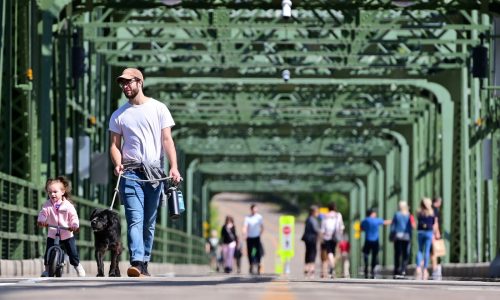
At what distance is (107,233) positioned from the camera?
1493 centimetres

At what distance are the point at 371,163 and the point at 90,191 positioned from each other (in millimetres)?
40771

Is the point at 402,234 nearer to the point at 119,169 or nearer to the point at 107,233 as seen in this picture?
the point at 107,233

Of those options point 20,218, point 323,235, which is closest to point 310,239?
point 323,235

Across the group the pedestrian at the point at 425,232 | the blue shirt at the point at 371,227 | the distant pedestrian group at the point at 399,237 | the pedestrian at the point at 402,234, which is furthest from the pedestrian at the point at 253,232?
the pedestrian at the point at 425,232

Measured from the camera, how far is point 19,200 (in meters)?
21.5

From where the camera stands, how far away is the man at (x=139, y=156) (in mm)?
13797

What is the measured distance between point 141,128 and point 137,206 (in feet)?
2.30

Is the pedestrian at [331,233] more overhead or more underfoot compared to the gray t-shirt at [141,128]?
more underfoot

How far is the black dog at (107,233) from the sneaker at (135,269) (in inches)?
34.5

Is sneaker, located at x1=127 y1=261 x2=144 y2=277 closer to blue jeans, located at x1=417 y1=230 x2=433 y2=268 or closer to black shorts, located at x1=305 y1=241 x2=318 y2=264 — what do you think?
blue jeans, located at x1=417 y1=230 x2=433 y2=268

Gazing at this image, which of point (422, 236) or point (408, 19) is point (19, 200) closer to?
point (422, 236)

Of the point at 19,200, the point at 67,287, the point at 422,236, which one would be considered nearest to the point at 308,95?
the point at 422,236

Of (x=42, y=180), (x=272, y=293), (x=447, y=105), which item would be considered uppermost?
(x=447, y=105)

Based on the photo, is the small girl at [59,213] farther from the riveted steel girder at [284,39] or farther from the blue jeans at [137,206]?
the riveted steel girder at [284,39]
